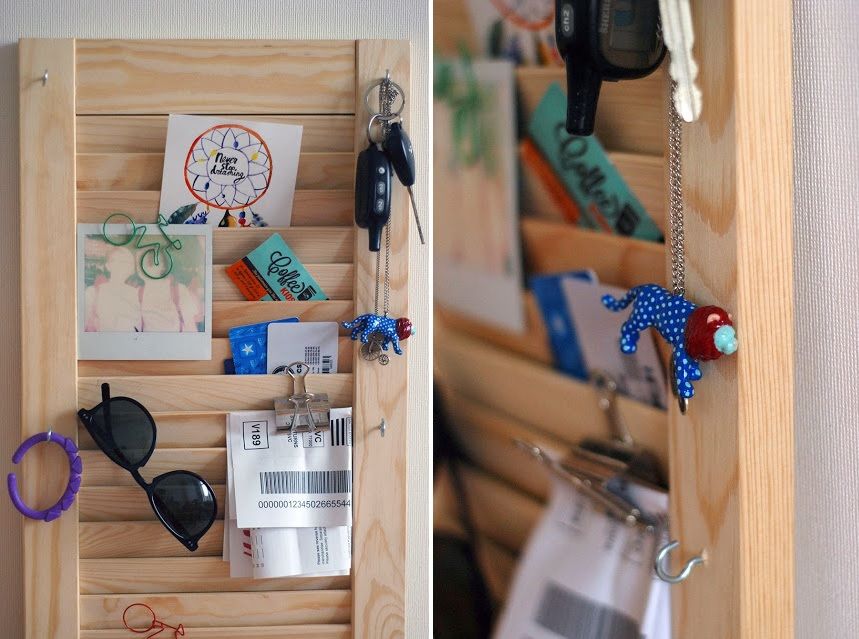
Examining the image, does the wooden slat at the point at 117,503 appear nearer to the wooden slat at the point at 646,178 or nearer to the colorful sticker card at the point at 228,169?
the colorful sticker card at the point at 228,169

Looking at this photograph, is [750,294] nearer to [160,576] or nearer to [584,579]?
[584,579]

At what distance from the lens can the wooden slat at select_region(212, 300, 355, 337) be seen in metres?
0.88

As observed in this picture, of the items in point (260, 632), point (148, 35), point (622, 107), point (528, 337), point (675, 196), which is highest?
point (148, 35)

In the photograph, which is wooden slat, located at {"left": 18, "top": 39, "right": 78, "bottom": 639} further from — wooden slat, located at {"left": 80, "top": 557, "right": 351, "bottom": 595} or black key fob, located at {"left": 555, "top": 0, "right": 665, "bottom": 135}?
black key fob, located at {"left": 555, "top": 0, "right": 665, "bottom": 135}

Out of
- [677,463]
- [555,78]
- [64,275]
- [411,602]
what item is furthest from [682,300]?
[64,275]

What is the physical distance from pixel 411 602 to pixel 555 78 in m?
0.60

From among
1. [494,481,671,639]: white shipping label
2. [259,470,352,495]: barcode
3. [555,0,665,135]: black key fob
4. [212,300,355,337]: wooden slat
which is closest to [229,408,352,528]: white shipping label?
[259,470,352,495]: barcode

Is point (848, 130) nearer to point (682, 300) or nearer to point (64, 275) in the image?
point (682, 300)

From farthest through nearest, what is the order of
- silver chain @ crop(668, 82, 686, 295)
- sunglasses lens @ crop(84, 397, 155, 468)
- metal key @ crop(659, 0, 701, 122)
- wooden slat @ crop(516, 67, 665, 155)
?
sunglasses lens @ crop(84, 397, 155, 468), wooden slat @ crop(516, 67, 665, 155), silver chain @ crop(668, 82, 686, 295), metal key @ crop(659, 0, 701, 122)

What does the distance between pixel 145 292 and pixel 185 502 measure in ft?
0.77

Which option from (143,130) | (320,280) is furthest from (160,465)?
(143,130)

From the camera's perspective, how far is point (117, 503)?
2.88 ft

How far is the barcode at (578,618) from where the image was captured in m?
0.77

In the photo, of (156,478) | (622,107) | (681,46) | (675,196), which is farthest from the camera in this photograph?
(156,478)
